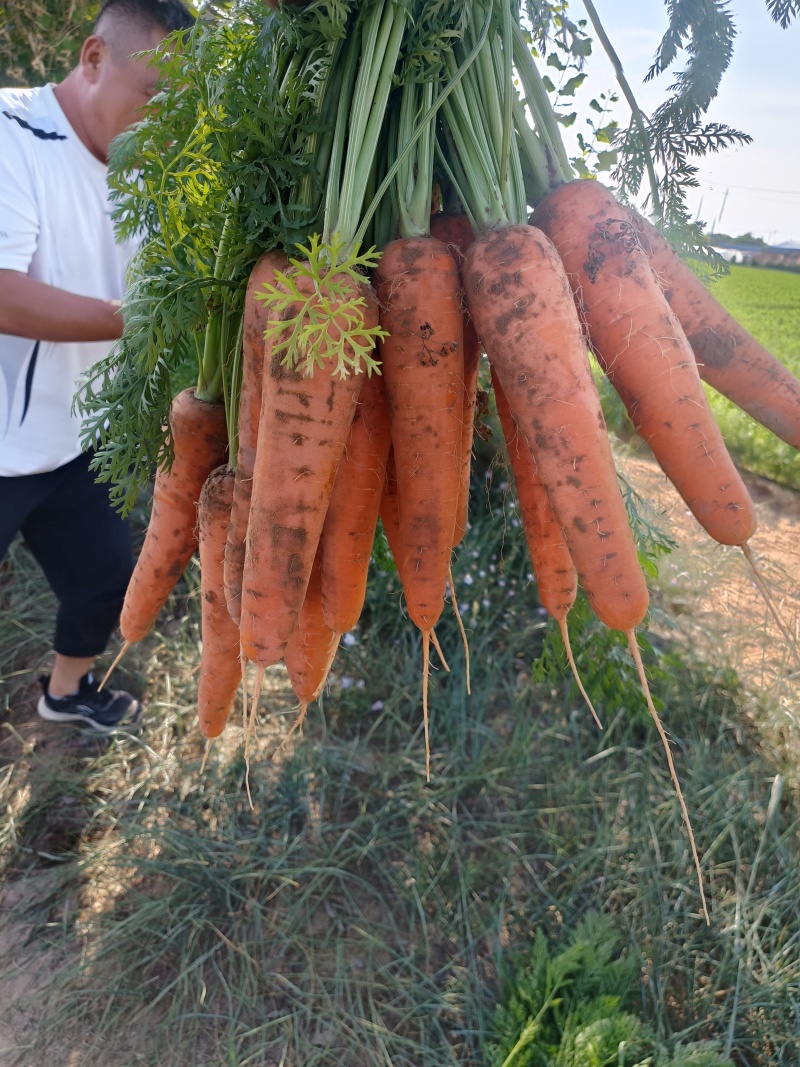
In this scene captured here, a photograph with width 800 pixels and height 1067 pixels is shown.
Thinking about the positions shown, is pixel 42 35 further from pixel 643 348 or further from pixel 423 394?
pixel 643 348

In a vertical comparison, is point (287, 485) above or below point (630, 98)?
below

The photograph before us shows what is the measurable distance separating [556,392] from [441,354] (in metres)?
0.16

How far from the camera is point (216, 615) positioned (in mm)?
1264

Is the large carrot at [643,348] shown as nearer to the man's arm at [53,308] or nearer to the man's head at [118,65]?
the man's arm at [53,308]

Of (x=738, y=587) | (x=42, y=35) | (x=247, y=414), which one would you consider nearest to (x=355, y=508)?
(x=247, y=414)

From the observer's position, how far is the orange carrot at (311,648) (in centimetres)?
123

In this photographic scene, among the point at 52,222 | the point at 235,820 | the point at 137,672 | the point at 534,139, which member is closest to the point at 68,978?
the point at 235,820

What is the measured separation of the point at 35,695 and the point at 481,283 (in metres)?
2.48

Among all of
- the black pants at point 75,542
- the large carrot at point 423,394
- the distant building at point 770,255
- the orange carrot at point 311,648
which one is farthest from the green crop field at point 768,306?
the black pants at point 75,542

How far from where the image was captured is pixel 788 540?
1993 mm

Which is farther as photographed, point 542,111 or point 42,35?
point 42,35

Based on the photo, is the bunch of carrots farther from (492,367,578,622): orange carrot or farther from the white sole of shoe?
the white sole of shoe

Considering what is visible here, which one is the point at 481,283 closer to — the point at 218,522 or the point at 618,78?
Result: the point at 618,78

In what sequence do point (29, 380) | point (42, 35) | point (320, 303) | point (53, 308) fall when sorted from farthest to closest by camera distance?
point (42, 35), point (29, 380), point (53, 308), point (320, 303)
